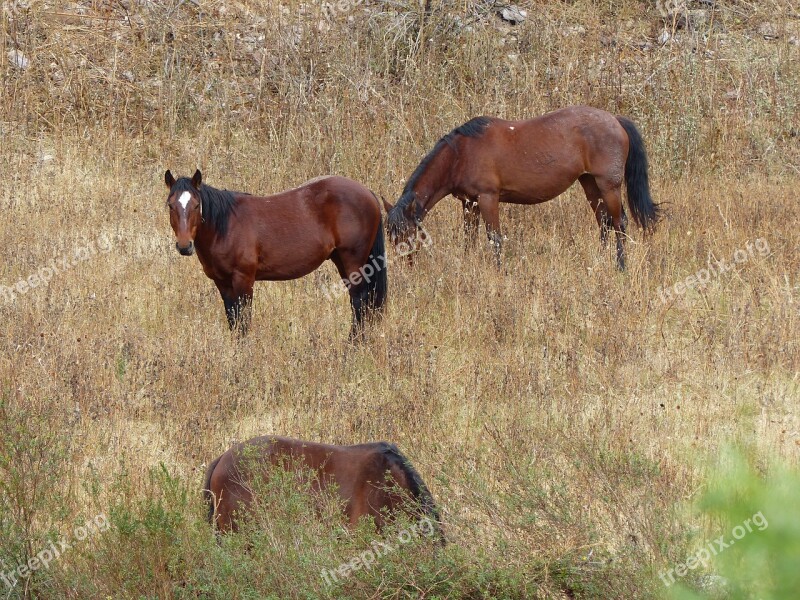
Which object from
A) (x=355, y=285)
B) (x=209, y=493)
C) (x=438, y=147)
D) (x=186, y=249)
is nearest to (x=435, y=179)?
(x=438, y=147)

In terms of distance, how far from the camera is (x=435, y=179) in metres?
9.64

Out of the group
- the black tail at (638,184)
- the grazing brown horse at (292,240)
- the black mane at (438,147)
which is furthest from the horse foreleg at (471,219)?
the grazing brown horse at (292,240)

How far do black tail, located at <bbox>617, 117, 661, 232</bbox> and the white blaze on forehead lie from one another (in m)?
4.80

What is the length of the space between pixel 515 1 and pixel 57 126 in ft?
22.6

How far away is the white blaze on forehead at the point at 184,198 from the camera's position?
23.3 ft

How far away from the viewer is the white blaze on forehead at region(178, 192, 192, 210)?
710cm

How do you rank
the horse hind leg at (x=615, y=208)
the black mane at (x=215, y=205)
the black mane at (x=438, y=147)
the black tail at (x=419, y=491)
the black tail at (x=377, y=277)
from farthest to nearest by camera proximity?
the horse hind leg at (x=615, y=208), the black mane at (x=438, y=147), the black tail at (x=377, y=277), the black mane at (x=215, y=205), the black tail at (x=419, y=491)

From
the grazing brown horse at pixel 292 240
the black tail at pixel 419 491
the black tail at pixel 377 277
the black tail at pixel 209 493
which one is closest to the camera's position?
the black tail at pixel 419 491

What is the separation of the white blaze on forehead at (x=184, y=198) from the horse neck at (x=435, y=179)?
9.70ft

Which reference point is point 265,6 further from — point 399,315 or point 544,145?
point 399,315

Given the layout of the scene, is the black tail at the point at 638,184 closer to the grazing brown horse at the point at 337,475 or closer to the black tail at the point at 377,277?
the black tail at the point at 377,277

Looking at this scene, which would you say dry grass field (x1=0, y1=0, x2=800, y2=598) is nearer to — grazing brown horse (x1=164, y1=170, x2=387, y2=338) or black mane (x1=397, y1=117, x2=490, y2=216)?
grazing brown horse (x1=164, y1=170, x2=387, y2=338)

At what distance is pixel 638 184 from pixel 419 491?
20.5 feet

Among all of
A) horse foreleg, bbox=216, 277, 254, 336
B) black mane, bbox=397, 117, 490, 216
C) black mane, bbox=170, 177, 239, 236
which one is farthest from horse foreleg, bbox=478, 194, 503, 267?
black mane, bbox=170, 177, 239, 236
